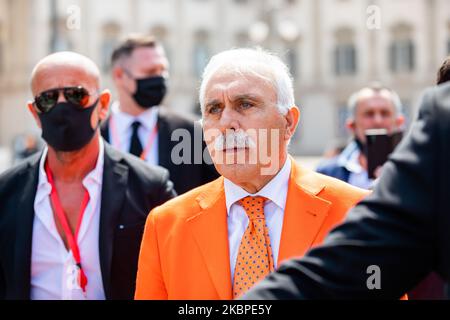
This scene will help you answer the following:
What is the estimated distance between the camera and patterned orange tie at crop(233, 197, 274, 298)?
Result: 9.42ft

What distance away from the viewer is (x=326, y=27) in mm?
41719

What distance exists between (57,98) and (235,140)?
60.7 inches

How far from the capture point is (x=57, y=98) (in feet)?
13.6

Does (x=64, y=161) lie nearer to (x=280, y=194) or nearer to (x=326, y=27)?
(x=280, y=194)

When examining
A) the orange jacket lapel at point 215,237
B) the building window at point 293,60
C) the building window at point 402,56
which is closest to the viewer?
the orange jacket lapel at point 215,237

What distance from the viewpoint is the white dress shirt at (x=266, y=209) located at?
302 cm

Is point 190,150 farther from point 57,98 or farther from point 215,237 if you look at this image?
point 215,237

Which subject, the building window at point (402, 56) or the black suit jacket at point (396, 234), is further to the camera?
the building window at point (402, 56)

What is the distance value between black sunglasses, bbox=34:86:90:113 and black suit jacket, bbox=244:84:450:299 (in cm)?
260

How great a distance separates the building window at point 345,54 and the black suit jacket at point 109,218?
3844 centimetres

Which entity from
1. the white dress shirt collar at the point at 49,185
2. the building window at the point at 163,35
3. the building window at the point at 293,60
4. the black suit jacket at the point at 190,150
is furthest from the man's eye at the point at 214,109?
the building window at the point at 293,60

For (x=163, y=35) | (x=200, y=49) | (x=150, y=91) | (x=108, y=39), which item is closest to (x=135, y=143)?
(x=150, y=91)

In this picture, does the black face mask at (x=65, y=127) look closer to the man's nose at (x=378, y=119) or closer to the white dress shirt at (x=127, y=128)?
the white dress shirt at (x=127, y=128)

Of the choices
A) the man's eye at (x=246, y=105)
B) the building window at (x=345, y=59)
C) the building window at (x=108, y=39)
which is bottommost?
the man's eye at (x=246, y=105)
